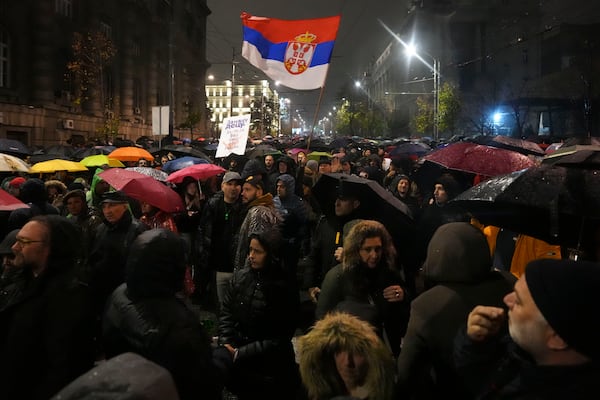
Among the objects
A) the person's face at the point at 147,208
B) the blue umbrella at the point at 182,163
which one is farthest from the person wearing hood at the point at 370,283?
the blue umbrella at the point at 182,163

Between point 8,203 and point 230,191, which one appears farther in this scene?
point 230,191

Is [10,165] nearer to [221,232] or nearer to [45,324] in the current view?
[221,232]

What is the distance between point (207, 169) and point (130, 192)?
2767mm

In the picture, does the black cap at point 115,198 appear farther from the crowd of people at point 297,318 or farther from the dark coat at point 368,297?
the dark coat at point 368,297

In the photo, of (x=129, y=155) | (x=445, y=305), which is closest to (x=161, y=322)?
(x=445, y=305)

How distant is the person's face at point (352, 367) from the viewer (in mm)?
2453

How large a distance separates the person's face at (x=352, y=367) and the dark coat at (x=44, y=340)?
1.45m

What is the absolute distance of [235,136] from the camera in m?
11.1

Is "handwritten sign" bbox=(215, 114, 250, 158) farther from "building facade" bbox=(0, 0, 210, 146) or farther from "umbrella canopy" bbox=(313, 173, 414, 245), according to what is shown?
"building facade" bbox=(0, 0, 210, 146)

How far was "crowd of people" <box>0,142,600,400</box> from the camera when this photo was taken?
5.70ft

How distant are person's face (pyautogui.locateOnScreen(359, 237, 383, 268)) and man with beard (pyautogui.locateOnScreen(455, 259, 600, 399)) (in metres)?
1.96

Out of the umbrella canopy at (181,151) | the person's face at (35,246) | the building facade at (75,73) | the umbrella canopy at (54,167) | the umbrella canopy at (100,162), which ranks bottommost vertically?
the person's face at (35,246)

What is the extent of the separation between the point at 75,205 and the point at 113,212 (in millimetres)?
1602

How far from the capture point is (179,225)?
7445 mm
